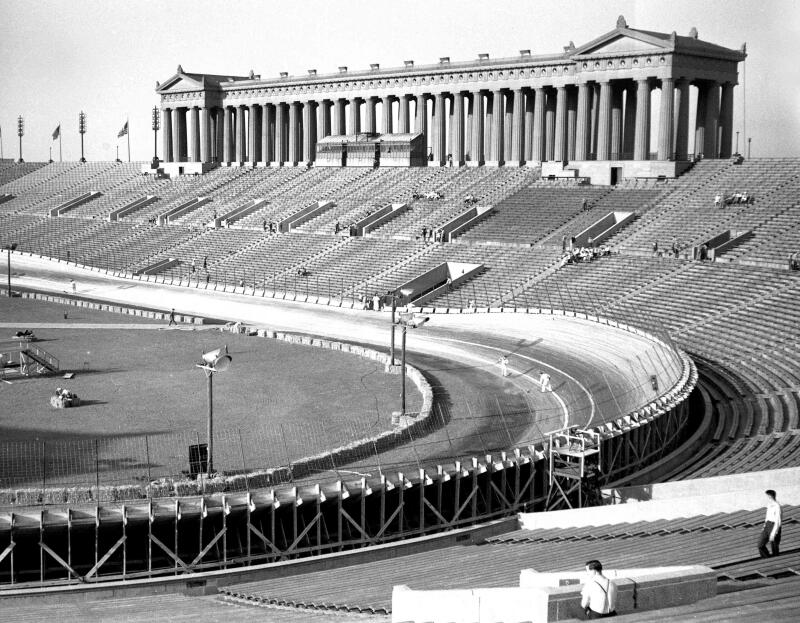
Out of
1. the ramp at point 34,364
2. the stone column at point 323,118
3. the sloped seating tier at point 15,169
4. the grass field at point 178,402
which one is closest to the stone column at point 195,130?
the stone column at point 323,118

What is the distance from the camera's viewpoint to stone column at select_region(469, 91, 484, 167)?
99.8m

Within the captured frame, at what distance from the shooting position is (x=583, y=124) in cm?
8919

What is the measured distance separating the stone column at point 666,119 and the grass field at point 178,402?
37.9 m

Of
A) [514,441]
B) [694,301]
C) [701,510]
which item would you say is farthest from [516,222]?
[701,510]

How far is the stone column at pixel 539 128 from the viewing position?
9450cm

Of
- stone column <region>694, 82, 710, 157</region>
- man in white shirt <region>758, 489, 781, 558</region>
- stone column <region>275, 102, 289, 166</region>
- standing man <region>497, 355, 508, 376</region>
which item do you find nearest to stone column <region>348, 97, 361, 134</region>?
stone column <region>275, 102, 289, 166</region>

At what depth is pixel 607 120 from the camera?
87.1 meters

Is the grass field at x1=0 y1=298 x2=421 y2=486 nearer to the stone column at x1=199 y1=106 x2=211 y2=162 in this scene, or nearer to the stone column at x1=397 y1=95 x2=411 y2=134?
the stone column at x1=397 y1=95 x2=411 y2=134

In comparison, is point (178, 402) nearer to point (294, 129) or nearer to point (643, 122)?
point (643, 122)

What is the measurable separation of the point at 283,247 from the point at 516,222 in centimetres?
1873

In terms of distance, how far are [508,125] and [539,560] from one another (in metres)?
83.1

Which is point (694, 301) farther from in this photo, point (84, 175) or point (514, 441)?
point (84, 175)

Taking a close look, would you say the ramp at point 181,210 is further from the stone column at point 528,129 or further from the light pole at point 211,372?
the light pole at point 211,372

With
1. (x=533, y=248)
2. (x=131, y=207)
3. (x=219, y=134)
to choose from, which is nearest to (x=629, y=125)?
(x=533, y=248)
